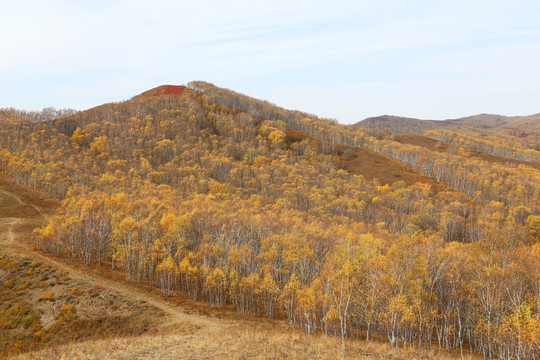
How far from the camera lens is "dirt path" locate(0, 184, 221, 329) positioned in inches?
2088

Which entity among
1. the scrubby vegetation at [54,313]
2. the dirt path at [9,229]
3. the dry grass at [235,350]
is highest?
the dry grass at [235,350]

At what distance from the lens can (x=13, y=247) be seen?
7975cm

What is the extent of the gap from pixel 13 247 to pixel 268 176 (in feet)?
436

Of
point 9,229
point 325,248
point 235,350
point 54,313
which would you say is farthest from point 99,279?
point 9,229

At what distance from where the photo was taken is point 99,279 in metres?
66.9

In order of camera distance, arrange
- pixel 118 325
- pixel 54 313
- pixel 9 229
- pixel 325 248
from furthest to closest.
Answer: pixel 9 229 < pixel 325 248 < pixel 54 313 < pixel 118 325

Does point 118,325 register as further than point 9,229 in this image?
No

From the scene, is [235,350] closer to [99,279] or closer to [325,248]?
[325,248]

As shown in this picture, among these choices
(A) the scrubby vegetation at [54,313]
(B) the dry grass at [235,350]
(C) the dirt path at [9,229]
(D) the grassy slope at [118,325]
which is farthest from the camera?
(C) the dirt path at [9,229]

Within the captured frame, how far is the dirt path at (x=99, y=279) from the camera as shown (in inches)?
2088

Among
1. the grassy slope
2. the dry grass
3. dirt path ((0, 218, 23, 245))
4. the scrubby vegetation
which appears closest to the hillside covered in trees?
dirt path ((0, 218, 23, 245))

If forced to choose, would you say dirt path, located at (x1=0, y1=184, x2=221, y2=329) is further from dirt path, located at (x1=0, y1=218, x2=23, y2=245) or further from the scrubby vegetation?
the scrubby vegetation

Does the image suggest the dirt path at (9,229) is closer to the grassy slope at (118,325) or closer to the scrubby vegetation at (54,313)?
the grassy slope at (118,325)

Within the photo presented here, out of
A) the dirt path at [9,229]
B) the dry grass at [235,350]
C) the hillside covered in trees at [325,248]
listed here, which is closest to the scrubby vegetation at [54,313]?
the hillside covered in trees at [325,248]
